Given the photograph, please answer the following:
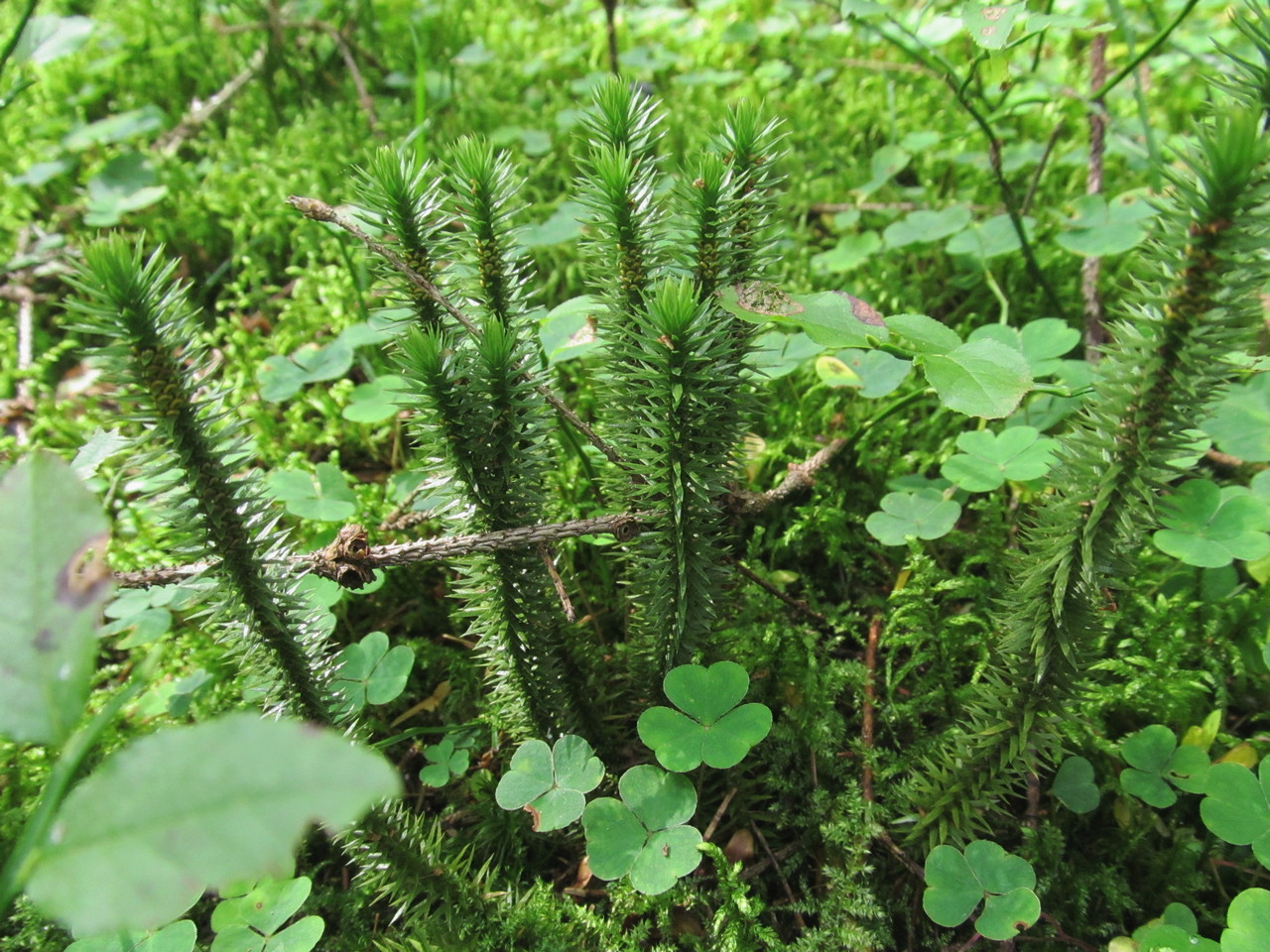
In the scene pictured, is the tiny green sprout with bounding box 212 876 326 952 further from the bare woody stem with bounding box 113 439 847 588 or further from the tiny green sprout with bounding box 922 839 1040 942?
the tiny green sprout with bounding box 922 839 1040 942

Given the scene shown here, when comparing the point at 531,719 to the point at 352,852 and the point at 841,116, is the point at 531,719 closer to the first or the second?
the point at 352,852

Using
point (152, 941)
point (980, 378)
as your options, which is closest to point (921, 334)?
point (980, 378)

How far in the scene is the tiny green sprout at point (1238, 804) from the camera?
1385 mm

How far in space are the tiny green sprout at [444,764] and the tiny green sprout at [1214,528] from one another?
1389mm

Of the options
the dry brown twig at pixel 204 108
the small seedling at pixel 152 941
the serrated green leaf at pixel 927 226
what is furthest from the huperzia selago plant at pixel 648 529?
the dry brown twig at pixel 204 108

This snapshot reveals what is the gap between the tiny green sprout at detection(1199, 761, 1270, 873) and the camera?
139 centimetres

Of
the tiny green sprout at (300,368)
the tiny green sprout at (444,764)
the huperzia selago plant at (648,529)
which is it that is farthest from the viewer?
the tiny green sprout at (300,368)

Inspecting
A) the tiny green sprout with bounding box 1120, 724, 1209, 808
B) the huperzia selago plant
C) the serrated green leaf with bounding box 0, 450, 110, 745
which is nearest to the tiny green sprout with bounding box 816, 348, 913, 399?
the huperzia selago plant

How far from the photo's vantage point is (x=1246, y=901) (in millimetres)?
1268

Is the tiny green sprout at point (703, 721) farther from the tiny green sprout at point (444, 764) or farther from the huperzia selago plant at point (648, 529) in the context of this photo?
the tiny green sprout at point (444, 764)

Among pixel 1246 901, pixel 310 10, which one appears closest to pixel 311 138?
pixel 310 10

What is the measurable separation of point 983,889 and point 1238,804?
1.51 ft

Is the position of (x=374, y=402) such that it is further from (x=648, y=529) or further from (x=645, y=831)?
(x=645, y=831)

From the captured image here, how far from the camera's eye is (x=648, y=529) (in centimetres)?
134
